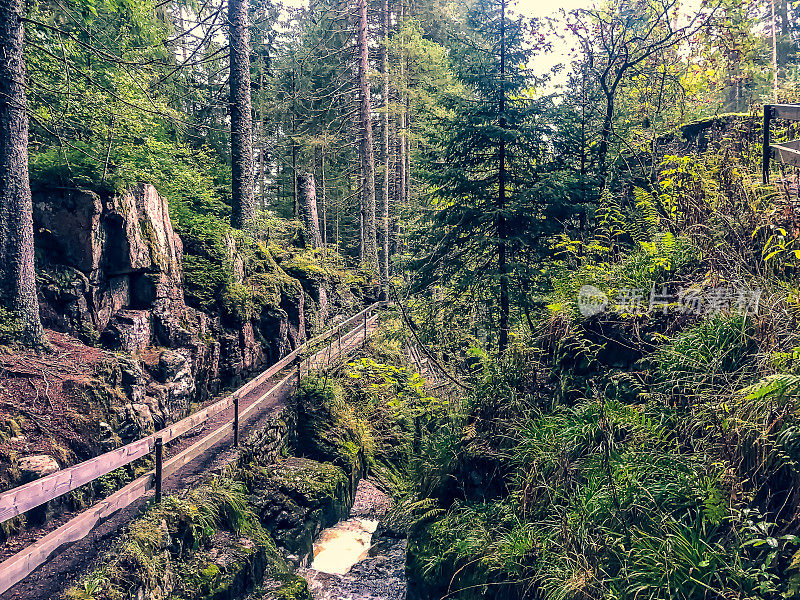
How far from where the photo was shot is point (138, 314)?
9102 mm

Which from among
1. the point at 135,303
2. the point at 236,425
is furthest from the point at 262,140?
the point at 236,425

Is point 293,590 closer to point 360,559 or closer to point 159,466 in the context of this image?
point 360,559

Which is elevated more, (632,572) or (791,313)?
(791,313)

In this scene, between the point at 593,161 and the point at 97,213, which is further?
the point at 593,161

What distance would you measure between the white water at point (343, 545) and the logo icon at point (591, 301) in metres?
5.83

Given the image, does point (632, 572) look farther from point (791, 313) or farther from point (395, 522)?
point (395, 522)

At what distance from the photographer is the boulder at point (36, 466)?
593 cm

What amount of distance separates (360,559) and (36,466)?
5.35 metres

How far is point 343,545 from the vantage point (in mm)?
9336

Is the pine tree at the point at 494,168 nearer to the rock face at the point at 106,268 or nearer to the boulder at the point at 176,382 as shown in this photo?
the boulder at the point at 176,382

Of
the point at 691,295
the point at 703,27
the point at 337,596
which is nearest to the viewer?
the point at 691,295

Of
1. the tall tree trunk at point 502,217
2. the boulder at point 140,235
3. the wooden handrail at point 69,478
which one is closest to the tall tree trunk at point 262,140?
the boulder at point 140,235

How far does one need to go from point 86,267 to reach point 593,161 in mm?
9081

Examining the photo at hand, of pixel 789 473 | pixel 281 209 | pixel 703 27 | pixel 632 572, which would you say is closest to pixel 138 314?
pixel 632 572
